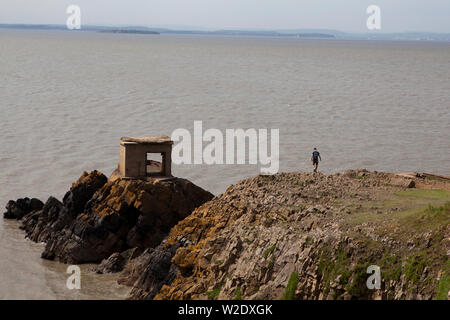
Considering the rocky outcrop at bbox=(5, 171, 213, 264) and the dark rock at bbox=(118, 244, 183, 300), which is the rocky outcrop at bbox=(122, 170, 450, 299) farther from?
the rocky outcrop at bbox=(5, 171, 213, 264)

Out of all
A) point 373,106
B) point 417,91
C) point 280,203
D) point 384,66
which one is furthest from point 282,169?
point 384,66

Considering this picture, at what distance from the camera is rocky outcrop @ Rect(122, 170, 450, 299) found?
23.2 m

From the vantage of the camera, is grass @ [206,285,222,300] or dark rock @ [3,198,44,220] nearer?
grass @ [206,285,222,300]

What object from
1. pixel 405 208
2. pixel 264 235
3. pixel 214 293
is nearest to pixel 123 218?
pixel 264 235

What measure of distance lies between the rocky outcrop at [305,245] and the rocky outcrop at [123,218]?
2.90 meters

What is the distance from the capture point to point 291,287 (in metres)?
24.1

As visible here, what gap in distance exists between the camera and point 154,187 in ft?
117

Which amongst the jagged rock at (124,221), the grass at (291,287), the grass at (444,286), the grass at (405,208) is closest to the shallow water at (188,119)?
the jagged rock at (124,221)

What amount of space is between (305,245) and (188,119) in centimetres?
Answer: 4834

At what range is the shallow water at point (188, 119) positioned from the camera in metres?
47.2

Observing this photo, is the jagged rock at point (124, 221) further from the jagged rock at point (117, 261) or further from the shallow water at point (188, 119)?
the shallow water at point (188, 119)

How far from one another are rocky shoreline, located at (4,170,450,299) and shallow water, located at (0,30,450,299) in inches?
88.4

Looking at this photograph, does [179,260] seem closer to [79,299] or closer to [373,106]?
[79,299]
